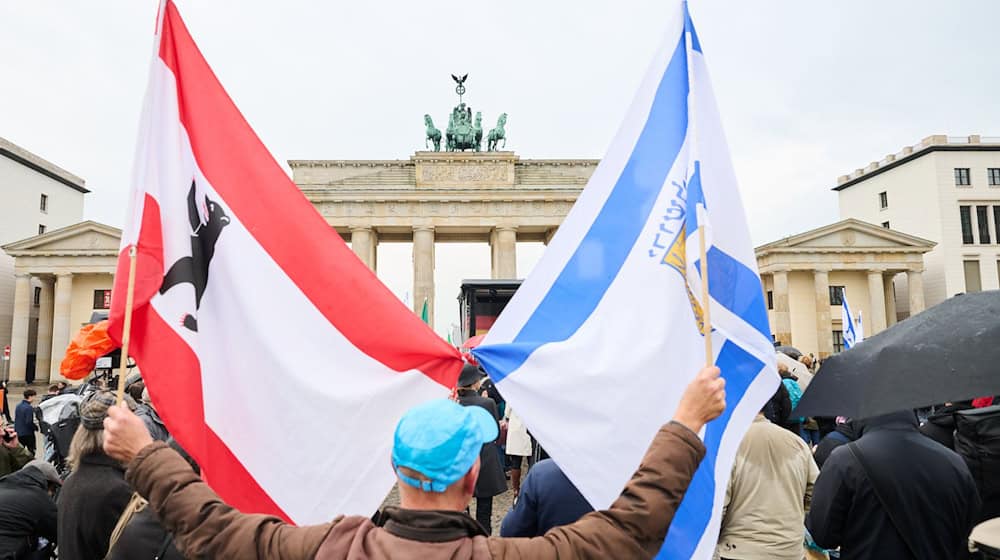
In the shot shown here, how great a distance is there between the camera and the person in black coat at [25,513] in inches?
133

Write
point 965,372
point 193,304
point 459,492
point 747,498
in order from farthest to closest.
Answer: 1. point 747,498
2. point 193,304
3. point 965,372
4. point 459,492

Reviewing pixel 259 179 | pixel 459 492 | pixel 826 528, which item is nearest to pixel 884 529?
pixel 826 528

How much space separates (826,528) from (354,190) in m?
40.2

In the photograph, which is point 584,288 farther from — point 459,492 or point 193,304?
point 193,304

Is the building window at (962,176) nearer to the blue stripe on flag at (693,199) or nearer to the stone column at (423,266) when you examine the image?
the stone column at (423,266)

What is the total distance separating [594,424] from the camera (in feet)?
7.89

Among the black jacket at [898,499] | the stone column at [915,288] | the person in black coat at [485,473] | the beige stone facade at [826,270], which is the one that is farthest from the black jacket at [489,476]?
the stone column at [915,288]

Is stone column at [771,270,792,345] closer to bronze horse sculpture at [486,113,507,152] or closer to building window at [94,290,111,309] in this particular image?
bronze horse sculpture at [486,113,507,152]

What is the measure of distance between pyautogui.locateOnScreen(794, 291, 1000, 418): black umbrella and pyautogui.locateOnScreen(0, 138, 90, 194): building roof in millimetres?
51894

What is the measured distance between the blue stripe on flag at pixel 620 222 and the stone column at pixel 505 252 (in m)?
37.4

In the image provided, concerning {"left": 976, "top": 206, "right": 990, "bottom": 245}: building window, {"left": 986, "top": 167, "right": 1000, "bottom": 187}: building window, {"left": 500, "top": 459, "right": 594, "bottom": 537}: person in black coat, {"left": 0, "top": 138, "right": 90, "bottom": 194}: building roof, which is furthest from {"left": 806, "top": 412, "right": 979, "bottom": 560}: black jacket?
{"left": 0, "top": 138, "right": 90, "bottom": 194}: building roof

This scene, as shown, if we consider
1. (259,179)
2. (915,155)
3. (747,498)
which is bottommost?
(747,498)

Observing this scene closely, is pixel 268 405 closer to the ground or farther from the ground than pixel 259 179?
closer to the ground

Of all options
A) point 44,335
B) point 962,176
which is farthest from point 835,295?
point 44,335
